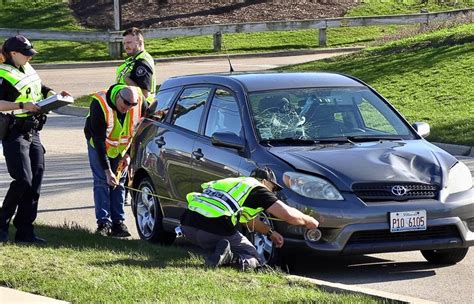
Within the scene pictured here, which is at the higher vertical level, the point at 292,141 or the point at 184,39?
the point at 292,141

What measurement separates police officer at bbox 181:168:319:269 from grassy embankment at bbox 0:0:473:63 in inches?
1070

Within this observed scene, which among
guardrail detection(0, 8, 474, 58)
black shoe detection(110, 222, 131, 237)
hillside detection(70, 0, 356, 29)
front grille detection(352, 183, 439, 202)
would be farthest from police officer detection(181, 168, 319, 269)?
hillside detection(70, 0, 356, 29)

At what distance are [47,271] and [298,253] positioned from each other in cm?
195

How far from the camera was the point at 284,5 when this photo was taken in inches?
1655

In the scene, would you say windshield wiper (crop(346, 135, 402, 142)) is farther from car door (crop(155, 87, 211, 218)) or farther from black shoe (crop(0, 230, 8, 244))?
black shoe (crop(0, 230, 8, 244))

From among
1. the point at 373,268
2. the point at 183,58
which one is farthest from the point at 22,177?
the point at 183,58

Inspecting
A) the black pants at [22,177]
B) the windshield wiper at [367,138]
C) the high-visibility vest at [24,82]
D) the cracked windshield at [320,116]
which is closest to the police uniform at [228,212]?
the cracked windshield at [320,116]

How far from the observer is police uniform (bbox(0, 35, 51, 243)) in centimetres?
940

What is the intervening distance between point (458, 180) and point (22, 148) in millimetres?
3712

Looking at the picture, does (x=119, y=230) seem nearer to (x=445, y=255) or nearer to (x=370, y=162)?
(x=370, y=162)

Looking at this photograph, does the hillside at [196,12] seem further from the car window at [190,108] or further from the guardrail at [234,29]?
the car window at [190,108]

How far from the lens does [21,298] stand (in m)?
7.32

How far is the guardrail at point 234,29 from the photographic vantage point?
116 ft

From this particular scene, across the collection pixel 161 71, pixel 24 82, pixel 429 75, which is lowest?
pixel 161 71
